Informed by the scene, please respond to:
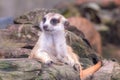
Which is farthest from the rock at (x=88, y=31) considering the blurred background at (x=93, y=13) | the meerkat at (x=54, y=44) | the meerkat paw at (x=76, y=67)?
the meerkat paw at (x=76, y=67)

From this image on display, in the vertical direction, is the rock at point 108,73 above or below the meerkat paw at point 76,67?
below

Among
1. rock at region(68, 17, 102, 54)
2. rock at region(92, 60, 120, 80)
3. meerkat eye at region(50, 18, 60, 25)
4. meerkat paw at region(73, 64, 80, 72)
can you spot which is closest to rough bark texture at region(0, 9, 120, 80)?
rock at region(92, 60, 120, 80)

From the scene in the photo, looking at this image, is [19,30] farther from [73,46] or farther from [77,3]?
[77,3]

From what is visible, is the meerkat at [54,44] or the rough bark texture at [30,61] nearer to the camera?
the rough bark texture at [30,61]

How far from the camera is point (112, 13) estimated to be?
18.6 m

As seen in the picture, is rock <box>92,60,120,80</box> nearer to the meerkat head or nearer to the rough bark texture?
the rough bark texture

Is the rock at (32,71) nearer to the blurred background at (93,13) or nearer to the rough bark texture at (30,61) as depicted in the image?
the rough bark texture at (30,61)

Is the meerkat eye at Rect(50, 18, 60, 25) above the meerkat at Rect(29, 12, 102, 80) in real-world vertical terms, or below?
above

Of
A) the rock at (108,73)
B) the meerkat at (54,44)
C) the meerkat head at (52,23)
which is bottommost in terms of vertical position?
the rock at (108,73)

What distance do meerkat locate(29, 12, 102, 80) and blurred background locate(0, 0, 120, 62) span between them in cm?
551

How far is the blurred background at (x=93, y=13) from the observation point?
47.5 ft

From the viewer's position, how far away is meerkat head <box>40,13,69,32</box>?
658 cm

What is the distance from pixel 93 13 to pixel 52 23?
436 inches

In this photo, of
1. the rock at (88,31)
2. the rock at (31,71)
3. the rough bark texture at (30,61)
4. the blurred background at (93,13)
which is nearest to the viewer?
the rock at (31,71)
